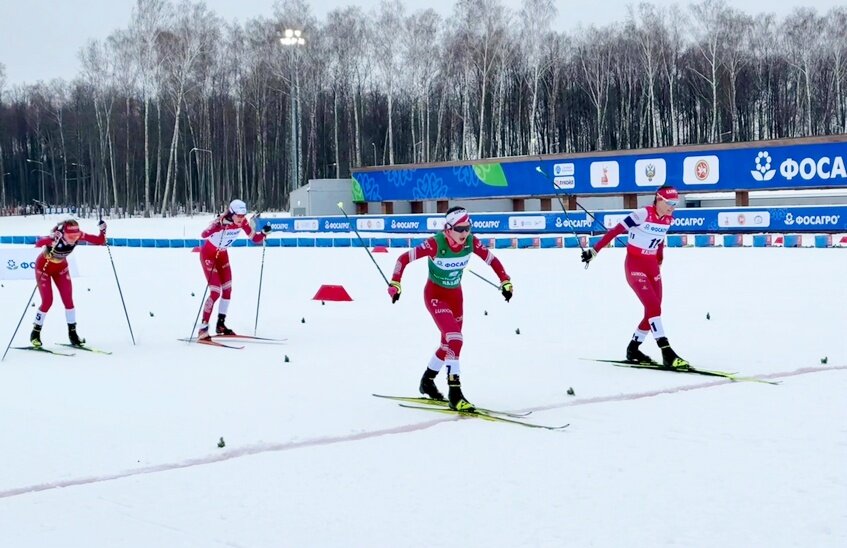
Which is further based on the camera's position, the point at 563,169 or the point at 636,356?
the point at 563,169

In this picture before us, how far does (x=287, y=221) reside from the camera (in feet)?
134

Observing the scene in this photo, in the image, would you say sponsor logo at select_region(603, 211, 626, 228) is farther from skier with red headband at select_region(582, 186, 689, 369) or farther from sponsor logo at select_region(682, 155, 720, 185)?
skier with red headband at select_region(582, 186, 689, 369)

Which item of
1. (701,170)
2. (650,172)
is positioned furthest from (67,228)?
(650,172)

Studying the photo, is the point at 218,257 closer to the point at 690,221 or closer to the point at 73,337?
the point at 73,337

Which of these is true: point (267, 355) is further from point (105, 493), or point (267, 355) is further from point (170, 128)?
point (170, 128)

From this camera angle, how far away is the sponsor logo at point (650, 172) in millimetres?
33312

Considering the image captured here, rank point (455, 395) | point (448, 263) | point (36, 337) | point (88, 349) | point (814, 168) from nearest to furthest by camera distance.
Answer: point (455, 395) → point (448, 263) → point (88, 349) → point (36, 337) → point (814, 168)

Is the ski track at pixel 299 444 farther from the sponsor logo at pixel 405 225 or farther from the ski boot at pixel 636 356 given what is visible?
the sponsor logo at pixel 405 225

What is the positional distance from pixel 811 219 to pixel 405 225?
49.3 feet

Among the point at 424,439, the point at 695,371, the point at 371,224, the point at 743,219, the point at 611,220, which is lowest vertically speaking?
the point at 424,439

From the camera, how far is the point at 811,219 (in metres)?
27.5

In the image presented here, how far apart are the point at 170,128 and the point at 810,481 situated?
85689mm

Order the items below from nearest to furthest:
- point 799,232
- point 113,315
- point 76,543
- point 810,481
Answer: point 76,543, point 810,481, point 113,315, point 799,232

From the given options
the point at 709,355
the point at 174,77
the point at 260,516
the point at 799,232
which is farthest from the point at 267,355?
the point at 174,77
